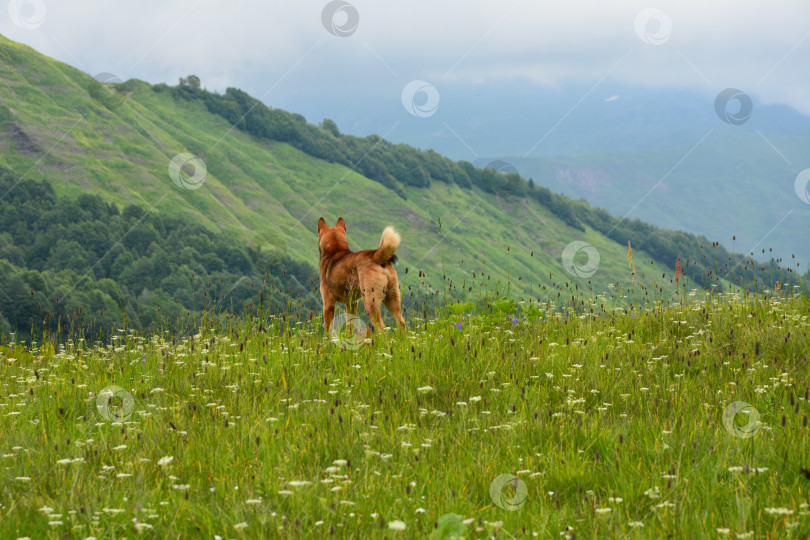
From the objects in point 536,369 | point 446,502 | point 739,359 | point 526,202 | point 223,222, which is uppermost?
point 526,202

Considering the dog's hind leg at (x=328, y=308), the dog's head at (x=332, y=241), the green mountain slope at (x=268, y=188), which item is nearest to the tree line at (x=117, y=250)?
the green mountain slope at (x=268, y=188)

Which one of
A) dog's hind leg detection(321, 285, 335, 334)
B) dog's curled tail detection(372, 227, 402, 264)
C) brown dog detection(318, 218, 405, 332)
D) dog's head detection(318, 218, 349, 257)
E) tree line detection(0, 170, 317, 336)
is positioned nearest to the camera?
dog's curled tail detection(372, 227, 402, 264)

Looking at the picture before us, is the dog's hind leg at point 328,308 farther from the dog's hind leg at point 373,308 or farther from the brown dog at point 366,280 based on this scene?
the dog's hind leg at point 373,308

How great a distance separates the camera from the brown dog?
8.90 m

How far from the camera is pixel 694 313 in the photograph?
8.30 meters

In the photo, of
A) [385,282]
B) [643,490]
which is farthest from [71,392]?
[643,490]

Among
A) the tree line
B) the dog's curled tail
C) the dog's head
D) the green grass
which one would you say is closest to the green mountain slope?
the tree line

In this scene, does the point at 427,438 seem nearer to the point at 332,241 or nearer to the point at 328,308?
the point at 328,308

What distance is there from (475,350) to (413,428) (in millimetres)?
2262

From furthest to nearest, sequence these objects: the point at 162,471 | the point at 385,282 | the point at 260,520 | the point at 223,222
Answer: the point at 223,222 < the point at 385,282 < the point at 162,471 < the point at 260,520

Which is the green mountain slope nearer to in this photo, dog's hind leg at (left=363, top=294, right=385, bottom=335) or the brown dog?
the brown dog

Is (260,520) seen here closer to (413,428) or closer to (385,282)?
(413,428)

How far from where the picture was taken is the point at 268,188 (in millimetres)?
166375

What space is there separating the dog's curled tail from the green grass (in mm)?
1523
